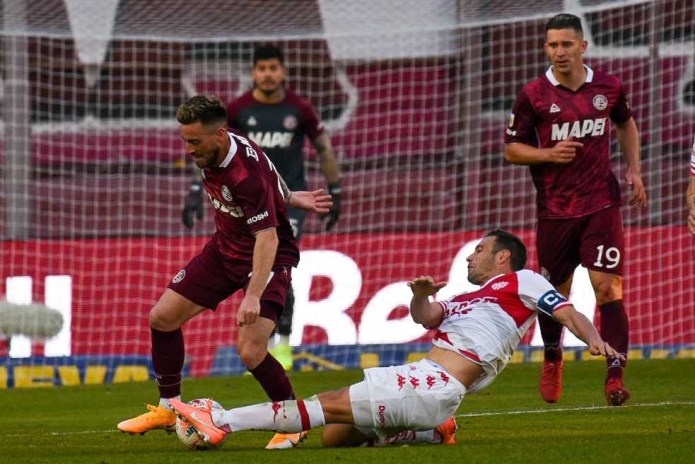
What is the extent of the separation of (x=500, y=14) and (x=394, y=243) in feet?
10.1

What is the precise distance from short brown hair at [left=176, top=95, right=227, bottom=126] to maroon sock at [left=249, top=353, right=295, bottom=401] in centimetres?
123

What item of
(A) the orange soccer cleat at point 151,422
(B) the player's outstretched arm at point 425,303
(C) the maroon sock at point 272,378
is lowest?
(A) the orange soccer cleat at point 151,422

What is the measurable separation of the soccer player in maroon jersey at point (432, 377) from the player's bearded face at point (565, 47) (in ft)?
7.73

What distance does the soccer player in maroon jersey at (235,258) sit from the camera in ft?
25.0

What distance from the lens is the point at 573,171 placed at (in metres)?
9.79

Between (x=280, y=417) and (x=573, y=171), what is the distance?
340cm

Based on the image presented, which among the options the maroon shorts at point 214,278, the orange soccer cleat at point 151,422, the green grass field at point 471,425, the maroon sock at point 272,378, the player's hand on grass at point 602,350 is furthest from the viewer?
the maroon shorts at point 214,278

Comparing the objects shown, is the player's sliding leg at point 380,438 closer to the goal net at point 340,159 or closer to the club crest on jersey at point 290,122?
the club crest on jersey at point 290,122

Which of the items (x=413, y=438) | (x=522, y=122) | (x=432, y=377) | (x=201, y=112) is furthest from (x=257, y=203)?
(x=522, y=122)

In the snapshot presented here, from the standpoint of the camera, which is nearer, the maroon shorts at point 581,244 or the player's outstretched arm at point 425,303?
the player's outstretched arm at point 425,303

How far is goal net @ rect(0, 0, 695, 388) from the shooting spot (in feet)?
45.8

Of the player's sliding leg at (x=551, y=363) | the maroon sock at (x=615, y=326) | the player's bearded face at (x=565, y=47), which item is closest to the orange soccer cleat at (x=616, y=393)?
the maroon sock at (x=615, y=326)

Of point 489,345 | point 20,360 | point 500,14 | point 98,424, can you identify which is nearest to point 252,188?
point 489,345

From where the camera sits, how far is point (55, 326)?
1388 cm
